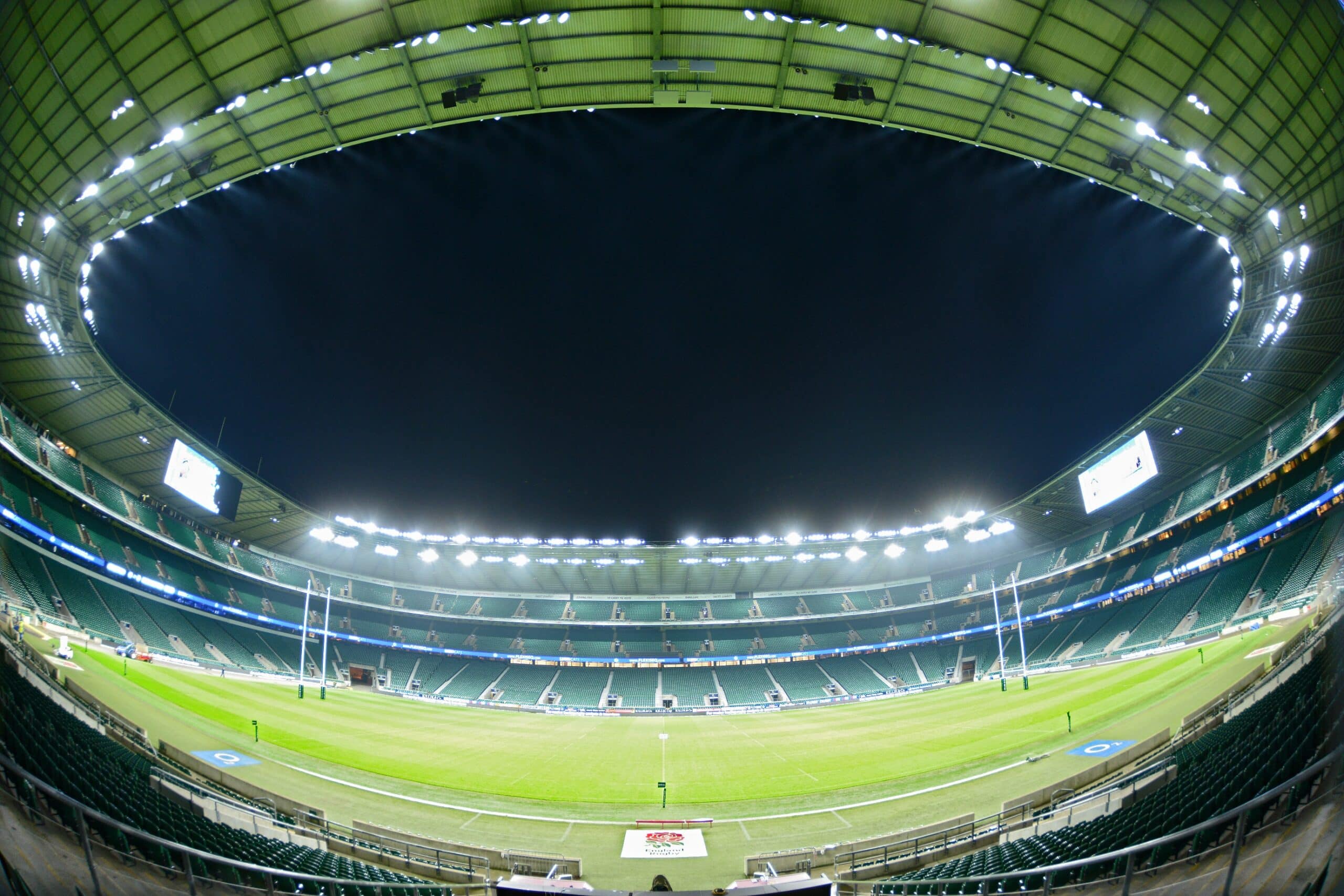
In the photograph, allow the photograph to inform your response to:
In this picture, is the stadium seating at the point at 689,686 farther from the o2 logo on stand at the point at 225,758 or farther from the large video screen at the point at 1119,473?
the o2 logo on stand at the point at 225,758

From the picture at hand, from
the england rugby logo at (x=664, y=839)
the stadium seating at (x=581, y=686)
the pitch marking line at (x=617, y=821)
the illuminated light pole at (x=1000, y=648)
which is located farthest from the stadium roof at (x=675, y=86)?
the stadium seating at (x=581, y=686)

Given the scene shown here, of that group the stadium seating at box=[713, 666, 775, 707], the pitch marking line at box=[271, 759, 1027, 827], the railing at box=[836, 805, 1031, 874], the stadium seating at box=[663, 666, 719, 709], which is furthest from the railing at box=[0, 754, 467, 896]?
the stadium seating at box=[713, 666, 775, 707]

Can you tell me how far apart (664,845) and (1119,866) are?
1199 cm

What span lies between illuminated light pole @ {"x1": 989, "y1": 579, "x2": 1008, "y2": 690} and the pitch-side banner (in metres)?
26.4

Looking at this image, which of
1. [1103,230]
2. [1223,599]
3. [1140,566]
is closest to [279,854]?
[1103,230]

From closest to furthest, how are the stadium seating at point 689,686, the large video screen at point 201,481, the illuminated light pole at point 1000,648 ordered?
the illuminated light pole at point 1000,648
the large video screen at point 201,481
the stadium seating at point 689,686

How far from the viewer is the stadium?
374 inches

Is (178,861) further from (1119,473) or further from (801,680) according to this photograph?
(801,680)

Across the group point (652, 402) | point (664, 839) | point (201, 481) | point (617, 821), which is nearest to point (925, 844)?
point (664, 839)

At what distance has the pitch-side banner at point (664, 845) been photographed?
614 inches

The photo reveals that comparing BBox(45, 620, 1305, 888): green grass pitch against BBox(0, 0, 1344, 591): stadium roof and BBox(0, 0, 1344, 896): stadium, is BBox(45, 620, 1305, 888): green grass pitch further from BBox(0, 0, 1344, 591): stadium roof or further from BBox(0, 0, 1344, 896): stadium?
BBox(0, 0, 1344, 591): stadium roof

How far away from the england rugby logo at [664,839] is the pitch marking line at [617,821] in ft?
5.03

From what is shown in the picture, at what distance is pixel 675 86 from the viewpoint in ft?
62.5

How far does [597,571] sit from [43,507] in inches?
1725
